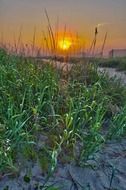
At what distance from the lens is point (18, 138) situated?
3.30 meters

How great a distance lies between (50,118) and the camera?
3.87 meters

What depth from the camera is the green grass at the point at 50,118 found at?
3303mm

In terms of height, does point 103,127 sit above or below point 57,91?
below

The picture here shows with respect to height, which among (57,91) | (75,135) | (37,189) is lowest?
(37,189)

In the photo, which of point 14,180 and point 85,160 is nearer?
point 14,180

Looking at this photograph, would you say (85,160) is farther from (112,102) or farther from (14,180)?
(112,102)

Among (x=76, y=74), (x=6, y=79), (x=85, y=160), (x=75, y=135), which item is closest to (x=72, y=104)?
(x=75, y=135)

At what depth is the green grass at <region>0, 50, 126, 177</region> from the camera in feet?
10.8

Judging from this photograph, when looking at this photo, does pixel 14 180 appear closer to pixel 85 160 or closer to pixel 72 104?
pixel 85 160

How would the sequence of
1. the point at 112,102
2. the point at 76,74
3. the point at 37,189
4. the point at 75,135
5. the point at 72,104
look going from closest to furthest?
the point at 37,189
the point at 75,135
the point at 72,104
the point at 112,102
the point at 76,74

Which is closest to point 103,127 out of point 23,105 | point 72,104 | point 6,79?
point 72,104

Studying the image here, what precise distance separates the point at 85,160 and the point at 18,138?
58cm

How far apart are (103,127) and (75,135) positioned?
68cm

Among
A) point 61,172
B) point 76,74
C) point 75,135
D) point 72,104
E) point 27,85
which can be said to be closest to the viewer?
point 61,172
